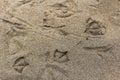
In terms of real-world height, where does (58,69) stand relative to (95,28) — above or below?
below

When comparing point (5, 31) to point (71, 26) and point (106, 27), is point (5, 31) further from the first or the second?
point (106, 27)

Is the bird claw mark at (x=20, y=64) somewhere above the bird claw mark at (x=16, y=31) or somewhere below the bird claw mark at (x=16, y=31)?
below

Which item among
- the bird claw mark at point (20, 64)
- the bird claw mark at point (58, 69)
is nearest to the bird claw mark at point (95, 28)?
the bird claw mark at point (58, 69)

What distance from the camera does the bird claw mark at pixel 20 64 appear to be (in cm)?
146

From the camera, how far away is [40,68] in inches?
57.2

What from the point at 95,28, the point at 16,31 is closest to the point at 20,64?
the point at 16,31

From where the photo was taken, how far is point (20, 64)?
1.46 metres

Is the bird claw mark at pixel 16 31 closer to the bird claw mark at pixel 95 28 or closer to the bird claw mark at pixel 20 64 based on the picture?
the bird claw mark at pixel 20 64

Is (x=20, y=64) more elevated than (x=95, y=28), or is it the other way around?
(x=95, y=28)

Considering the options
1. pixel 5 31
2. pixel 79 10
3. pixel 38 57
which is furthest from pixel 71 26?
pixel 5 31

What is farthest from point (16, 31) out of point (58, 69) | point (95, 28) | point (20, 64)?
point (95, 28)

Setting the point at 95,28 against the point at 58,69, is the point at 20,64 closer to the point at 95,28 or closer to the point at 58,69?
the point at 58,69

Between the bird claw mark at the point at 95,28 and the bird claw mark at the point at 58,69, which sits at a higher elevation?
the bird claw mark at the point at 95,28

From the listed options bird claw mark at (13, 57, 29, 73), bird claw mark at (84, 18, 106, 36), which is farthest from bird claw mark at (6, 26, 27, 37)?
bird claw mark at (84, 18, 106, 36)
